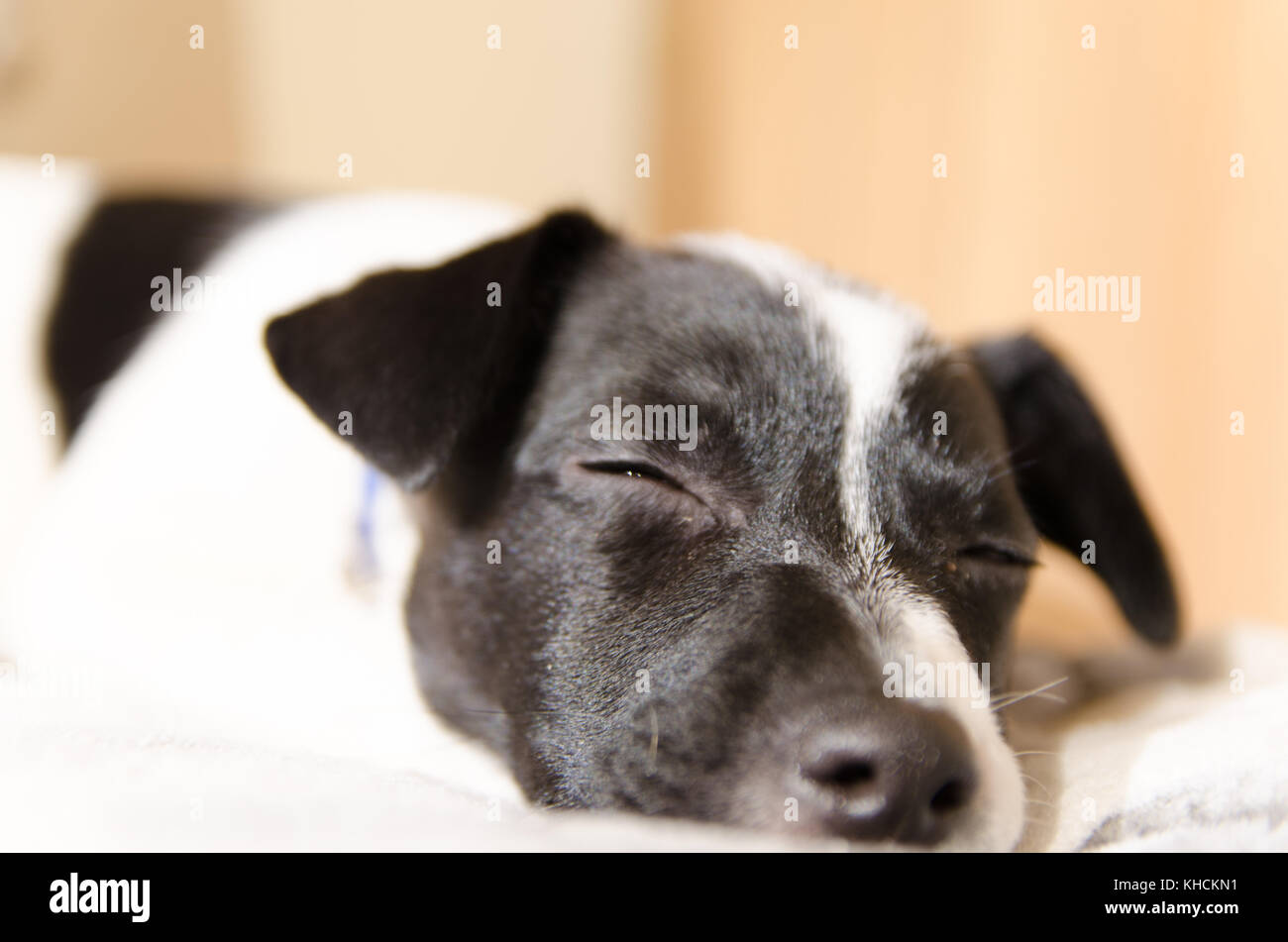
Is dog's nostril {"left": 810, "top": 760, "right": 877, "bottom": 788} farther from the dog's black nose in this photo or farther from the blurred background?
the blurred background

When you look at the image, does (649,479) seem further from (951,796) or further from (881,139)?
(881,139)

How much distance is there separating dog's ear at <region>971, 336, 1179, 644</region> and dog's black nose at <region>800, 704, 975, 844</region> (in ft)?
2.71

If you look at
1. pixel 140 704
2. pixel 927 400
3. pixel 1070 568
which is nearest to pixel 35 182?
pixel 140 704

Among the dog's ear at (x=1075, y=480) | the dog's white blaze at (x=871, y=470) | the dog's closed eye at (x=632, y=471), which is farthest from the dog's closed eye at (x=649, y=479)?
the dog's ear at (x=1075, y=480)

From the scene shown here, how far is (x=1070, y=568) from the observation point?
298 cm

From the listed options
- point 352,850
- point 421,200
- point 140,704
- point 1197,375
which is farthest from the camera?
point 1197,375

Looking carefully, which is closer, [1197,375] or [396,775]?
[396,775]

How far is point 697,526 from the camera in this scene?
1.20 meters

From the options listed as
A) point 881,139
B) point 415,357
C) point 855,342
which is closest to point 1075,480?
point 855,342

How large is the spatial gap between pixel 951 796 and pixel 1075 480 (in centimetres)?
90

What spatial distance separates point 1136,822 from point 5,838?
1004mm

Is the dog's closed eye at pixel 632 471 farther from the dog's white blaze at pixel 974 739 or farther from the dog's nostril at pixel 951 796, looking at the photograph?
the dog's nostril at pixel 951 796

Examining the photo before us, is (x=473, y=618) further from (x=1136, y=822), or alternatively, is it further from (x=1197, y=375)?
(x=1197, y=375)

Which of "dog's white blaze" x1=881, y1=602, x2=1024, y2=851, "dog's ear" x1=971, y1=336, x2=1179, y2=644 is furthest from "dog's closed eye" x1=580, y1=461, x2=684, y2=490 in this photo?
"dog's ear" x1=971, y1=336, x2=1179, y2=644
